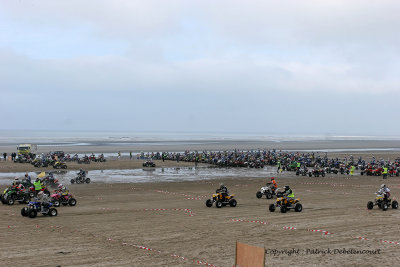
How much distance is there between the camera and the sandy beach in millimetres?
12984

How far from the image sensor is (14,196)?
24781 millimetres

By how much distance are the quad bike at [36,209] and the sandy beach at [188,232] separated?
36cm

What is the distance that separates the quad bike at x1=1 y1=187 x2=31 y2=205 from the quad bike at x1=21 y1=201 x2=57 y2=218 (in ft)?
15.7

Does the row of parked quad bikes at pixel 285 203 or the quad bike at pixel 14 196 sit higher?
the row of parked quad bikes at pixel 285 203

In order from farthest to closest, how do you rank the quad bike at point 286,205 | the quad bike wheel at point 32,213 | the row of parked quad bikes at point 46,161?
the row of parked quad bikes at point 46,161, the quad bike at point 286,205, the quad bike wheel at point 32,213

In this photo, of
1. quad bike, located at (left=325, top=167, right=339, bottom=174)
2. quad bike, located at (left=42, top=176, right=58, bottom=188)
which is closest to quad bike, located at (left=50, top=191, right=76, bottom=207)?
quad bike, located at (left=42, top=176, right=58, bottom=188)

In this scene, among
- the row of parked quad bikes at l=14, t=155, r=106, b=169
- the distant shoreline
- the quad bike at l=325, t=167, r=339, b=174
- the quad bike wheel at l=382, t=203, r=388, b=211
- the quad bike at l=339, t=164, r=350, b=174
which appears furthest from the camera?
the distant shoreline

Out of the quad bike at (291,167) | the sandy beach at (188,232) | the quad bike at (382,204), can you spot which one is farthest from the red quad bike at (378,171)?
the quad bike at (382,204)

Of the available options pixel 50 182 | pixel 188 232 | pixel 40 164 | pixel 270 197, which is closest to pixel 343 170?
pixel 270 197

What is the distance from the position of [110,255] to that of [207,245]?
337 cm

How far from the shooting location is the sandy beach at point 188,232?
42.6 feet

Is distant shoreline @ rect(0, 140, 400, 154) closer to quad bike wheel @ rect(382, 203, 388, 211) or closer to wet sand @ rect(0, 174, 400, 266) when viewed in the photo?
wet sand @ rect(0, 174, 400, 266)

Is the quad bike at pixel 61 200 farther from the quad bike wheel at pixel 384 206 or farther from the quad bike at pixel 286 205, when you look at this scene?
the quad bike wheel at pixel 384 206

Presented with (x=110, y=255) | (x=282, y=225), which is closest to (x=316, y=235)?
(x=282, y=225)
